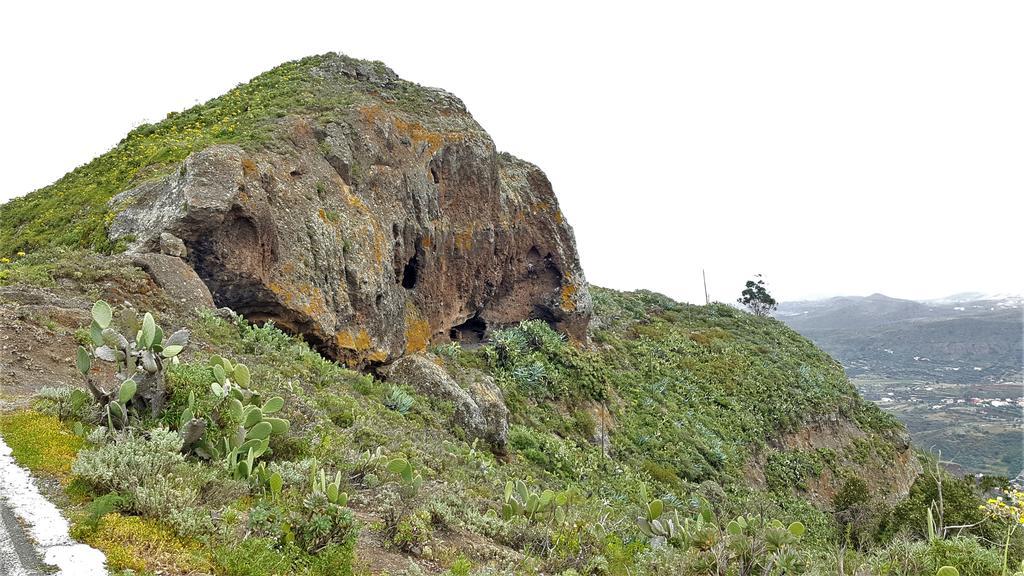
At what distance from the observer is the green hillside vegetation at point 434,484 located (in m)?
4.45

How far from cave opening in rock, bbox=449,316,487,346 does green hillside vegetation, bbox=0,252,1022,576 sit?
1.72m

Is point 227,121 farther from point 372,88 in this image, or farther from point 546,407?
point 546,407

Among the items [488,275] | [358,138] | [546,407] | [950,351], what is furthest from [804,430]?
[950,351]

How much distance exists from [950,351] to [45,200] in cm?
21625

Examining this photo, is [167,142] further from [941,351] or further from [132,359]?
[941,351]

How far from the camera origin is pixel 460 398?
1440cm

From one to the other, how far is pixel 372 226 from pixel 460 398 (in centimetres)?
588

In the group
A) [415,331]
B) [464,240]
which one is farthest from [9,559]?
[464,240]

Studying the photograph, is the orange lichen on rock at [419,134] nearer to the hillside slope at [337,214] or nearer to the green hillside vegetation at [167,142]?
the hillside slope at [337,214]

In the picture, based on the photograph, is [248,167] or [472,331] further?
[472,331]

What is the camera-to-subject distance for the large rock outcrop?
12.5 m

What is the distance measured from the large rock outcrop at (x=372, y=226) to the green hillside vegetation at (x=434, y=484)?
1.49m

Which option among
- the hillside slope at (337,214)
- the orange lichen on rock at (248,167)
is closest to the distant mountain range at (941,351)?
the hillside slope at (337,214)

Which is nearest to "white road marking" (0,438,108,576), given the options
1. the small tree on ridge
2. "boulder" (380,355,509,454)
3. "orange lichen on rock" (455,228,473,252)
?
"boulder" (380,355,509,454)
